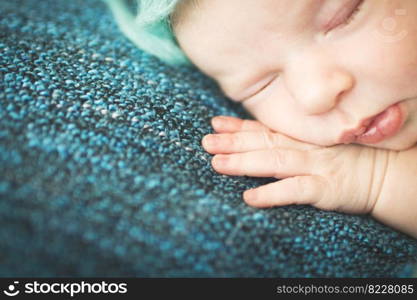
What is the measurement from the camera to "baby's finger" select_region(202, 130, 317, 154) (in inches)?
29.0

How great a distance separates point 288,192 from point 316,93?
0.17 meters

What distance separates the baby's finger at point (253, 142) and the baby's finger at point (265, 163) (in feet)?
0.09

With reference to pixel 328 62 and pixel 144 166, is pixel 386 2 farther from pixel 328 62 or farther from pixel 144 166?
pixel 144 166

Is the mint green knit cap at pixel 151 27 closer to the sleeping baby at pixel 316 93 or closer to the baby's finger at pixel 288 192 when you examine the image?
the sleeping baby at pixel 316 93

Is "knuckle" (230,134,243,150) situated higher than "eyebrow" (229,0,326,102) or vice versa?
"eyebrow" (229,0,326,102)

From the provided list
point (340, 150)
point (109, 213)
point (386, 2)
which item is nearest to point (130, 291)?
point (109, 213)

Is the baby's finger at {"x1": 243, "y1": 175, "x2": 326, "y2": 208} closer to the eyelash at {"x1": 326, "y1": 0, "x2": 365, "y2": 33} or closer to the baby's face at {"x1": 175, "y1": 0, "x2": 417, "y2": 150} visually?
the baby's face at {"x1": 175, "y1": 0, "x2": 417, "y2": 150}

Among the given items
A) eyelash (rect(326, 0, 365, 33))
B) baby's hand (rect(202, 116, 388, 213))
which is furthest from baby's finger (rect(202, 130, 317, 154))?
eyelash (rect(326, 0, 365, 33))

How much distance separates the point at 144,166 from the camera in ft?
1.86

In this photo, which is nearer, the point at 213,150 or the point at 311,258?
the point at 311,258

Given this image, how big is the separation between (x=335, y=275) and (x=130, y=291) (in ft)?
0.95

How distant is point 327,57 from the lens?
689 millimetres

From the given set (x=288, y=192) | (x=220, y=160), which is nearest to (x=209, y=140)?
(x=220, y=160)

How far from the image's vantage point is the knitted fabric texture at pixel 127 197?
0.49 meters
